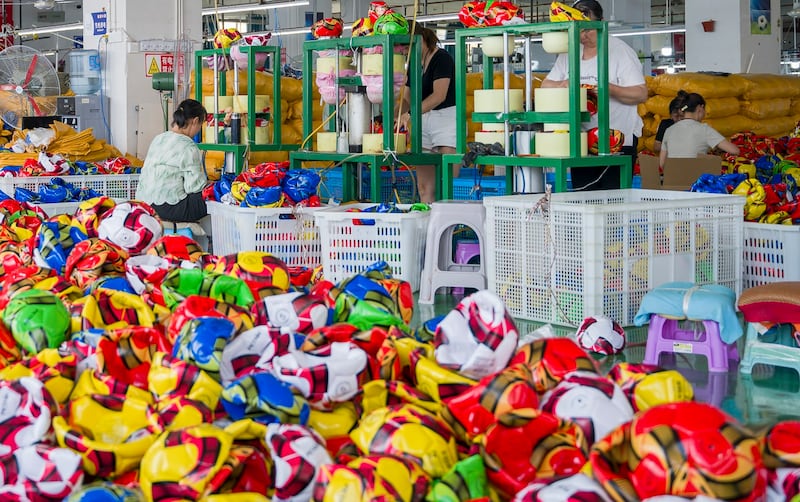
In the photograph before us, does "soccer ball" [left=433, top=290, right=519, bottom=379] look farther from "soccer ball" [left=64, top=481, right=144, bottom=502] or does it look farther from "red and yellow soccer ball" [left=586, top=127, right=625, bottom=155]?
"red and yellow soccer ball" [left=586, top=127, right=625, bottom=155]

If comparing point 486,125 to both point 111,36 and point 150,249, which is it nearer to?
point 150,249

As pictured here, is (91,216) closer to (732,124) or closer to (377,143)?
(377,143)

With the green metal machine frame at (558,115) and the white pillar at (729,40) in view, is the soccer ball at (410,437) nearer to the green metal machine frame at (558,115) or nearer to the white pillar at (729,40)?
the green metal machine frame at (558,115)

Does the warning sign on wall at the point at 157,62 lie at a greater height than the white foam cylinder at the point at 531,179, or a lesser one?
greater

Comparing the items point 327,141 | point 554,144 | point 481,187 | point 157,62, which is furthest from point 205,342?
point 157,62

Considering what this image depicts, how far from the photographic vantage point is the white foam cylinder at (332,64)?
6.22 metres

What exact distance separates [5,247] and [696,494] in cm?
240

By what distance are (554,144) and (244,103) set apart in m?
2.99

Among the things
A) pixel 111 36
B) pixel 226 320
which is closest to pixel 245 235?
pixel 226 320

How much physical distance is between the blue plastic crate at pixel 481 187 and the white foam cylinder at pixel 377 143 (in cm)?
57

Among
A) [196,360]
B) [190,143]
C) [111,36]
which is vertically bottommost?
[196,360]

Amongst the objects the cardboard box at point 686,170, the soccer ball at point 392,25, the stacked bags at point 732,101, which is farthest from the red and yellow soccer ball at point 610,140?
the stacked bags at point 732,101

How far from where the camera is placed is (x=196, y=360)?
1.80 m

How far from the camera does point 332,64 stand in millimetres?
6227
